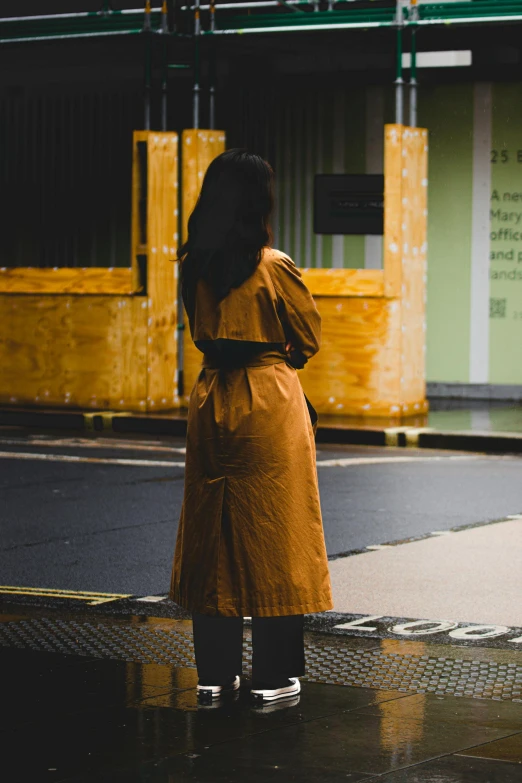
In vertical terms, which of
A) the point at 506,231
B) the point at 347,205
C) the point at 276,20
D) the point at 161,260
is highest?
the point at 276,20

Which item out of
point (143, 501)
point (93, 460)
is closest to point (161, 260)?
point (93, 460)

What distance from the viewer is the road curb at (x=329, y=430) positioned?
14070mm

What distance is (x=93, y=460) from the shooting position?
510 inches

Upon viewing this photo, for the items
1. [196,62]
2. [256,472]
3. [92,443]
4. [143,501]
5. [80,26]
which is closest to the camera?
[256,472]

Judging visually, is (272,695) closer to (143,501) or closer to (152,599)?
(152,599)

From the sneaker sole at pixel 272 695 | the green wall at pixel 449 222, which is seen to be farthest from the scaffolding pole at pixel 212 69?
the sneaker sole at pixel 272 695

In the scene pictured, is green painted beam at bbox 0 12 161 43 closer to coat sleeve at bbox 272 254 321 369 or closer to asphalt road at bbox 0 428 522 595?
asphalt road at bbox 0 428 522 595

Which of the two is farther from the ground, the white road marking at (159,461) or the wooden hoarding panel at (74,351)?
the wooden hoarding panel at (74,351)

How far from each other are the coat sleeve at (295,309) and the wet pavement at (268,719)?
1.22 meters

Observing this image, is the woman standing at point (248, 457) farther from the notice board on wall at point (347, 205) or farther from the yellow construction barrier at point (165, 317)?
the notice board on wall at point (347, 205)

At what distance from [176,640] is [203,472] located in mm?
1259

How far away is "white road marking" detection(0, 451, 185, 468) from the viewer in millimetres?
12641

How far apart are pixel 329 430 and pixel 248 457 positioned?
31.8 feet

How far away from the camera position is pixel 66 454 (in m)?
13.4
